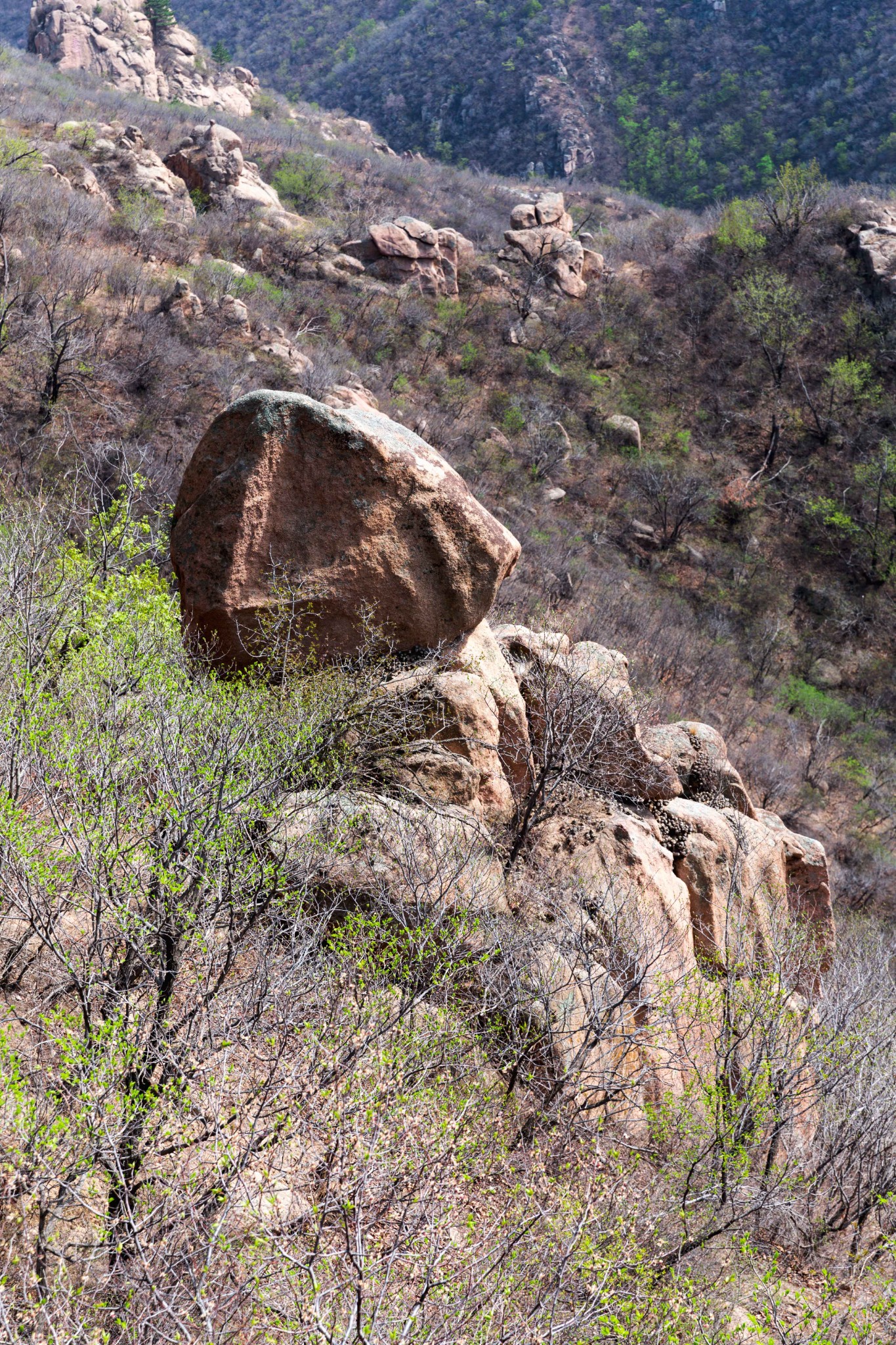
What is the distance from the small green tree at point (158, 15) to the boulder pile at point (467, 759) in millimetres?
45949

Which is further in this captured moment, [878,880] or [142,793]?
[878,880]

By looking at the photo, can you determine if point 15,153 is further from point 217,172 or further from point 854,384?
point 854,384

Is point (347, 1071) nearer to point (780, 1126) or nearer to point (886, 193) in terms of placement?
point (780, 1126)

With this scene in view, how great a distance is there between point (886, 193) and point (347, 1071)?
36705 millimetres

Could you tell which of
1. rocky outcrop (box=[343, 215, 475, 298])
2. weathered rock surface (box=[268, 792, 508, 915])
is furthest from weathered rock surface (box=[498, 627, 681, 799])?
rocky outcrop (box=[343, 215, 475, 298])

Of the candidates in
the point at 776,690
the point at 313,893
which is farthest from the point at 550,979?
the point at 776,690

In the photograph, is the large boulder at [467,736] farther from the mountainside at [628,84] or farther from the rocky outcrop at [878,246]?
the mountainside at [628,84]

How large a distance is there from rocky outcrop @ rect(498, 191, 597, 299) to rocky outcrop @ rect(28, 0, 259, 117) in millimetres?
16021

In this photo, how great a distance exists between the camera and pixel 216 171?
908 inches

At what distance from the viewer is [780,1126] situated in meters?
5.67

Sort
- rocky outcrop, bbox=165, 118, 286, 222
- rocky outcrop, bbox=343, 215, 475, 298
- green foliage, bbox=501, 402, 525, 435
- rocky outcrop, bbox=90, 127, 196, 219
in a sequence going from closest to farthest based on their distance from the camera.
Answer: rocky outcrop, bbox=90, 127, 196, 219 < green foliage, bbox=501, 402, 525, 435 < rocky outcrop, bbox=165, 118, 286, 222 < rocky outcrop, bbox=343, 215, 475, 298

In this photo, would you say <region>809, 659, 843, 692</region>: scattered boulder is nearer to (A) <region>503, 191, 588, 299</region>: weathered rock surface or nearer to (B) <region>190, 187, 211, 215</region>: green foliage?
(A) <region>503, 191, 588, 299</region>: weathered rock surface

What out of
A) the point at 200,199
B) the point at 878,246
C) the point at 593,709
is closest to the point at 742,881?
the point at 593,709

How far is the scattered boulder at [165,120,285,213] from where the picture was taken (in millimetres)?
22953
